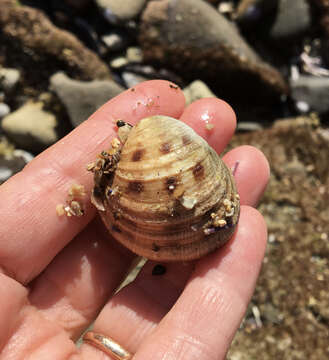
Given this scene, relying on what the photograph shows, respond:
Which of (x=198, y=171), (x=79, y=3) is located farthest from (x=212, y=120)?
(x=79, y=3)

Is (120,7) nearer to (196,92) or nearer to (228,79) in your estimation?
(196,92)

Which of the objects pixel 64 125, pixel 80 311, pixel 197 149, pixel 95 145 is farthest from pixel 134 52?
pixel 80 311

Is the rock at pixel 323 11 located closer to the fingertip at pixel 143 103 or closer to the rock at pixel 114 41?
the rock at pixel 114 41

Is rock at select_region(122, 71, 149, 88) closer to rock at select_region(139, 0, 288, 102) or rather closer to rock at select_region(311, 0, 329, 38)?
rock at select_region(139, 0, 288, 102)

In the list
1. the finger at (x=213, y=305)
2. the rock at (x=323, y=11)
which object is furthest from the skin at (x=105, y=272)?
the rock at (x=323, y=11)

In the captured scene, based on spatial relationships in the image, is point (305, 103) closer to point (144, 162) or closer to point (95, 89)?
point (95, 89)
